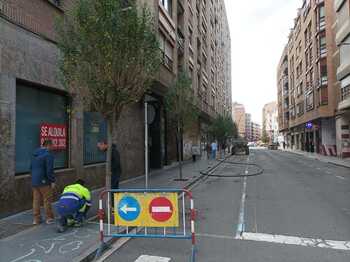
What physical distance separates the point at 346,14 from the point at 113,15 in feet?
86.1

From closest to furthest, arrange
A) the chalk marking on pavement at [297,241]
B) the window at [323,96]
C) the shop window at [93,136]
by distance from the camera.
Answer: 1. the chalk marking on pavement at [297,241]
2. the shop window at [93,136]
3. the window at [323,96]

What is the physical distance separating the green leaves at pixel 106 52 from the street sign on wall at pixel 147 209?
2.52 meters

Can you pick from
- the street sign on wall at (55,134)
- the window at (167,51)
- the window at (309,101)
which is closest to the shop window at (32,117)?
the street sign on wall at (55,134)

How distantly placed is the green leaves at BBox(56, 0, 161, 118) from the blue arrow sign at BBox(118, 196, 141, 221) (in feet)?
8.18

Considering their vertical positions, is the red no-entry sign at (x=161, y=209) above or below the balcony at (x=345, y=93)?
below

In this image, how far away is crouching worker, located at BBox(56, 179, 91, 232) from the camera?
6.60 metres

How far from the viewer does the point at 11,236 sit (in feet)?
20.9

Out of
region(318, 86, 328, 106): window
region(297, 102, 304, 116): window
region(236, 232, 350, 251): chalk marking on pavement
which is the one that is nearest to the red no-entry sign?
region(236, 232, 350, 251): chalk marking on pavement

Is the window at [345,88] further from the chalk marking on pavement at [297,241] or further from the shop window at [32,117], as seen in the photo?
the chalk marking on pavement at [297,241]

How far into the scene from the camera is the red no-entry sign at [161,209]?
5.66m

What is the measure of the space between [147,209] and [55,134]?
563 cm

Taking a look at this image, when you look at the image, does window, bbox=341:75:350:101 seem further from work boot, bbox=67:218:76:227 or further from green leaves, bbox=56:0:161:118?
work boot, bbox=67:218:76:227

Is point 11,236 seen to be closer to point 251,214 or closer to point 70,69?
point 70,69

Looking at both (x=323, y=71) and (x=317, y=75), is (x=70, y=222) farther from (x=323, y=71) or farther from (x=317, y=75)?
(x=317, y=75)
